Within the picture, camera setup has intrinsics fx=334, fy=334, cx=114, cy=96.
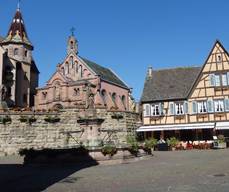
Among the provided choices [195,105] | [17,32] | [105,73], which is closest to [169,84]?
[195,105]

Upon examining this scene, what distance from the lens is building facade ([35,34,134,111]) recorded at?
1665 inches

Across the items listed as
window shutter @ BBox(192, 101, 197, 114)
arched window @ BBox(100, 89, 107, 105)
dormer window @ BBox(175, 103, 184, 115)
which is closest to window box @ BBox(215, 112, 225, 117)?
window shutter @ BBox(192, 101, 197, 114)

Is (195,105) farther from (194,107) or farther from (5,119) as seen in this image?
(5,119)

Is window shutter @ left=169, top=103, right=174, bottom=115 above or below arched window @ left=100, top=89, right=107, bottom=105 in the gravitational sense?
below

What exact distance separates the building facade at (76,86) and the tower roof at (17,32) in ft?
22.7

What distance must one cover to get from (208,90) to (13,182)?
92.6 ft

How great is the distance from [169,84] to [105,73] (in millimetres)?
14850

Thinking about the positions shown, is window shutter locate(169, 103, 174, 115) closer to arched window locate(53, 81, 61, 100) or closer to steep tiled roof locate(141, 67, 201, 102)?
steep tiled roof locate(141, 67, 201, 102)

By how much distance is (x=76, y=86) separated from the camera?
1683 inches

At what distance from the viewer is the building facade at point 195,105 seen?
35.0m

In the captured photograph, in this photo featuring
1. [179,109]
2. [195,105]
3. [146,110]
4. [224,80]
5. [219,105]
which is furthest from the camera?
[146,110]

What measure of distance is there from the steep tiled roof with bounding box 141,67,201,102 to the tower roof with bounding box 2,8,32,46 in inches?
829

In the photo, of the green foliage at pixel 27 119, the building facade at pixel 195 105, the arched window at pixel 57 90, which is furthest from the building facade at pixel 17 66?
the building facade at pixel 195 105

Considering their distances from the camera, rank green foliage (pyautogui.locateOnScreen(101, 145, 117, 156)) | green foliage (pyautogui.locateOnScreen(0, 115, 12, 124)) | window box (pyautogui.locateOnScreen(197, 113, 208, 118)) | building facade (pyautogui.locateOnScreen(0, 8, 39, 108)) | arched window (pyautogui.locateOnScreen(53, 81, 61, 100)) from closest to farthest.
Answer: green foliage (pyautogui.locateOnScreen(101, 145, 117, 156)) < green foliage (pyautogui.locateOnScreen(0, 115, 12, 124)) < window box (pyautogui.locateOnScreen(197, 113, 208, 118)) < arched window (pyautogui.locateOnScreen(53, 81, 61, 100)) < building facade (pyautogui.locateOnScreen(0, 8, 39, 108))
